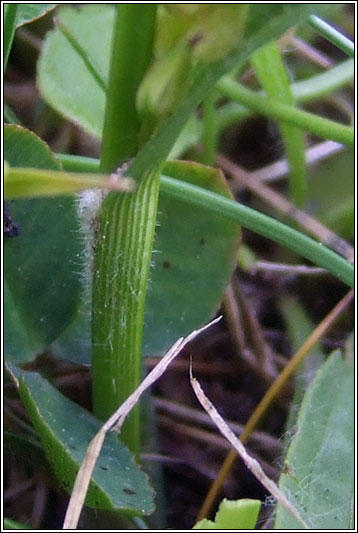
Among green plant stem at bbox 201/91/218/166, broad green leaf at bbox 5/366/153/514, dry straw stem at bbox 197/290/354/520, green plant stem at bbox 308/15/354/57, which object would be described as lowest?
dry straw stem at bbox 197/290/354/520

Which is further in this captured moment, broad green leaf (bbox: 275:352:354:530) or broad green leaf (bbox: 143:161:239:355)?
broad green leaf (bbox: 143:161:239:355)

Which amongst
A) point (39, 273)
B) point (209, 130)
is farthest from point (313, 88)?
point (39, 273)

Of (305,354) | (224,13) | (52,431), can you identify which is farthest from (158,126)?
(305,354)

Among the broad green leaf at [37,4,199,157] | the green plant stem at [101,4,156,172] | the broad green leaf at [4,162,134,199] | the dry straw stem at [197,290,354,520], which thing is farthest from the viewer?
the broad green leaf at [37,4,199,157]

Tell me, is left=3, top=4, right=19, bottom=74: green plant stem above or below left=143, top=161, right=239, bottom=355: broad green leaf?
above

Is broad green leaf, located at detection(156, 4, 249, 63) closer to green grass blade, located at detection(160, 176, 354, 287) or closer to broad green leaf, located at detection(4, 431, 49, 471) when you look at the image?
green grass blade, located at detection(160, 176, 354, 287)

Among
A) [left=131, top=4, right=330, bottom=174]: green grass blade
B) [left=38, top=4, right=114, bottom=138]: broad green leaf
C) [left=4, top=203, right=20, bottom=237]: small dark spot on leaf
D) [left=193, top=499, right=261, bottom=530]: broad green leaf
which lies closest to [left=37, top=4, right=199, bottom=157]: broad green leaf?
[left=38, top=4, right=114, bottom=138]: broad green leaf

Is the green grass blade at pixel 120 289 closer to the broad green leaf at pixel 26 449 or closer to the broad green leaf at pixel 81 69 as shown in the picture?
the broad green leaf at pixel 26 449

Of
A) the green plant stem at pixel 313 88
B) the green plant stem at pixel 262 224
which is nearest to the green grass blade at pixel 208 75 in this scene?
the green plant stem at pixel 262 224
